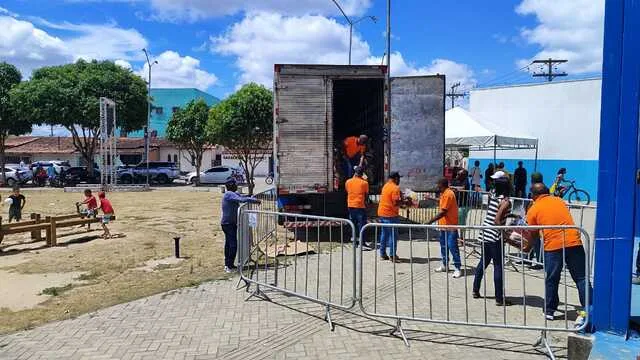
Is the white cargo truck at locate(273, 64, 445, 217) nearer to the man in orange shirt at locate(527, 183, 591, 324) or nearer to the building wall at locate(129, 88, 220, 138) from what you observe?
the man in orange shirt at locate(527, 183, 591, 324)

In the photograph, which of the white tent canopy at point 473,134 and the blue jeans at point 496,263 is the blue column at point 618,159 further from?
the white tent canopy at point 473,134

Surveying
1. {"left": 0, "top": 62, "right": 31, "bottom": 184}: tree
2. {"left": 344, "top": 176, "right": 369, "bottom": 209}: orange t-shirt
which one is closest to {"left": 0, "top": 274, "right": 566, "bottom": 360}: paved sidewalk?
{"left": 344, "top": 176, "right": 369, "bottom": 209}: orange t-shirt

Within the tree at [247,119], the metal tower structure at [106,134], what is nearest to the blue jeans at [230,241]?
the tree at [247,119]

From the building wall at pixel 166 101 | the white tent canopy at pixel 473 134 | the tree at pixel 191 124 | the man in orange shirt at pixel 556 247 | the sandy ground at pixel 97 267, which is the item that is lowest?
the sandy ground at pixel 97 267

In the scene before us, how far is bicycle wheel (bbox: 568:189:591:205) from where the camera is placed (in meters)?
20.1

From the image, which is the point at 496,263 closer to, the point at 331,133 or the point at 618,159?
the point at 618,159

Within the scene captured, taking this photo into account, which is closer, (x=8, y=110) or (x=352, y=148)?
(x=352, y=148)

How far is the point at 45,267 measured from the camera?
908 cm

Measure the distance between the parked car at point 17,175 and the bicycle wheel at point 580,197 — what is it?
116ft

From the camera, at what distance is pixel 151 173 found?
39.3 metres

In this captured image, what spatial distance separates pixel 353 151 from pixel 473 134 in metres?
8.92

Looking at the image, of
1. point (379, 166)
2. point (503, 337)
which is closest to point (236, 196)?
point (503, 337)

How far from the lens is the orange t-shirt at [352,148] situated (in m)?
11.9

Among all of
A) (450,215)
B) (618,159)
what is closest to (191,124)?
(450,215)
